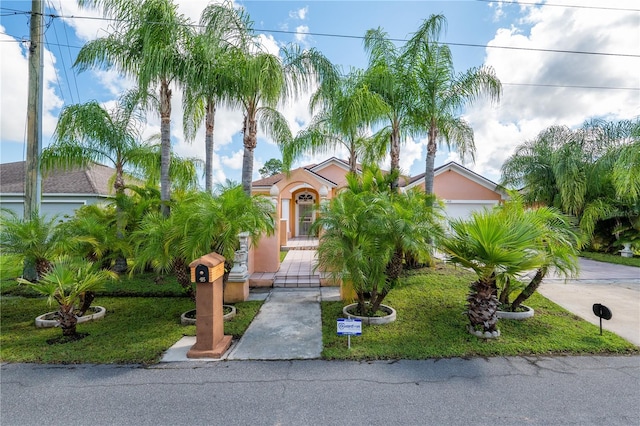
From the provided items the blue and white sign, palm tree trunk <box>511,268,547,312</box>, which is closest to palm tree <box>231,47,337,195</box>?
the blue and white sign

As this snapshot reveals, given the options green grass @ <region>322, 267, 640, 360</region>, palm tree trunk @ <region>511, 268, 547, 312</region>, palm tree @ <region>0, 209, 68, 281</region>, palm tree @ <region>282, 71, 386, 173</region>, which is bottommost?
green grass @ <region>322, 267, 640, 360</region>

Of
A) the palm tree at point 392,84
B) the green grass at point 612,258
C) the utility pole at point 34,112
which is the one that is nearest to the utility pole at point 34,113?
the utility pole at point 34,112

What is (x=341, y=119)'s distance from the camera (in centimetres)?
934

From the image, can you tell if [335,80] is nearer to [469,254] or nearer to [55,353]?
[469,254]

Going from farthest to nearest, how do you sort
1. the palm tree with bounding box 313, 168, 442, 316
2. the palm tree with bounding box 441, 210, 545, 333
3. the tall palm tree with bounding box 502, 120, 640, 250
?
the tall palm tree with bounding box 502, 120, 640, 250, the palm tree with bounding box 313, 168, 442, 316, the palm tree with bounding box 441, 210, 545, 333

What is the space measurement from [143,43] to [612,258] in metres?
18.7

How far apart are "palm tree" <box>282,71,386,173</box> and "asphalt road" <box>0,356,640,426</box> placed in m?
6.89

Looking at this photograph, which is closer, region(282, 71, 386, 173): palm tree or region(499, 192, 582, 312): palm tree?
region(499, 192, 582, 312): palm tree

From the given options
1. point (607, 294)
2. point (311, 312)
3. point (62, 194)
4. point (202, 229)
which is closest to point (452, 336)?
point (311, 312)

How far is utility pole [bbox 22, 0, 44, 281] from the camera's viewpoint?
8727mm

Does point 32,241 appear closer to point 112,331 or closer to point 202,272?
point 112,331

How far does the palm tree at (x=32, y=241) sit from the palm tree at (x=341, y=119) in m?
7.06

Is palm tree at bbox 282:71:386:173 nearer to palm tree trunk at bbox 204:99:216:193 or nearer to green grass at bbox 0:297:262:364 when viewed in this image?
palm tree trunk at bbox 204:99:216:193

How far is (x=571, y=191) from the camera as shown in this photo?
13.4 meters
